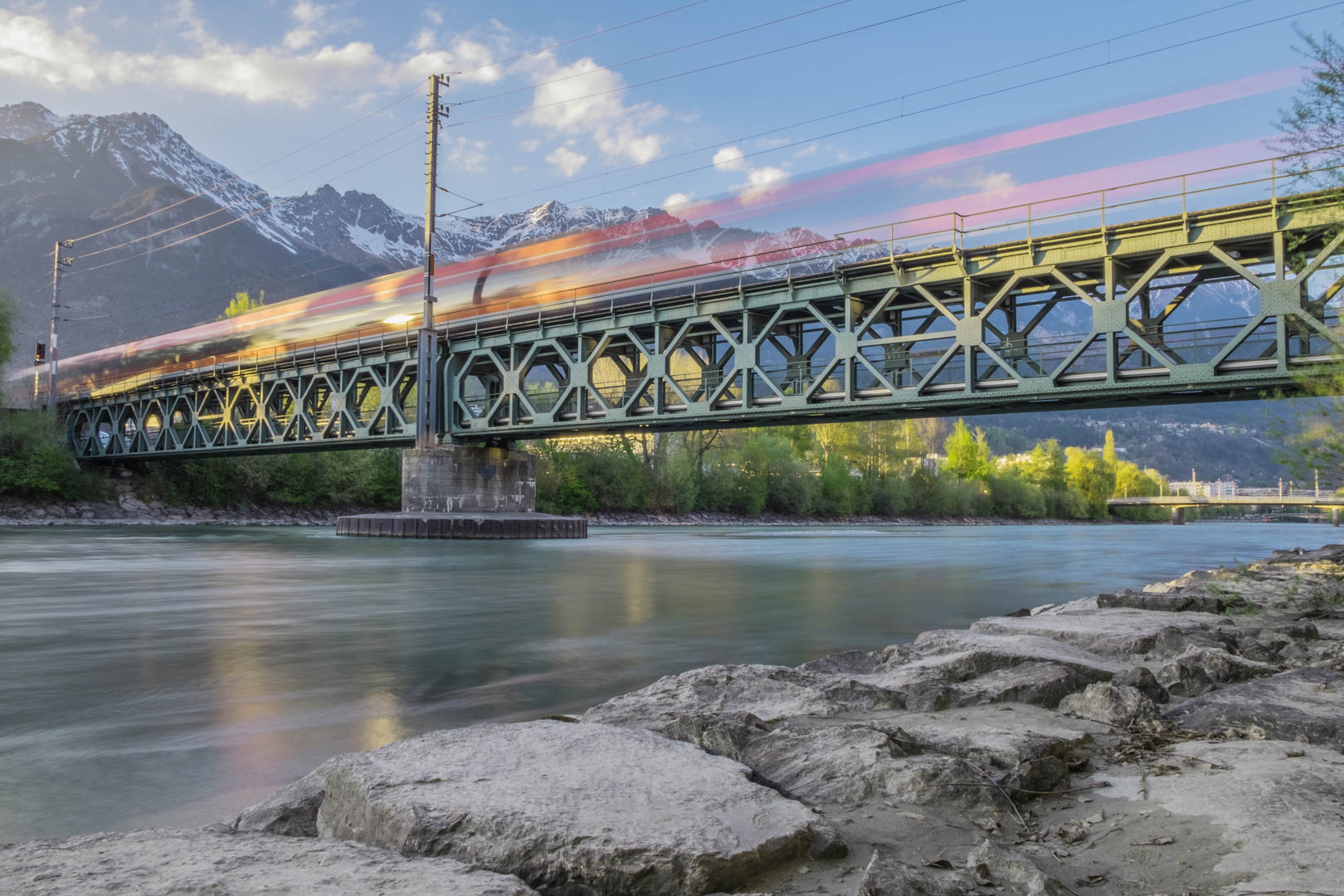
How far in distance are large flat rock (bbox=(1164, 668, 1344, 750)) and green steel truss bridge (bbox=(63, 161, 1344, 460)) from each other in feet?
21.4

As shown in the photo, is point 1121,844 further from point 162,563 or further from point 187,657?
point 162,563

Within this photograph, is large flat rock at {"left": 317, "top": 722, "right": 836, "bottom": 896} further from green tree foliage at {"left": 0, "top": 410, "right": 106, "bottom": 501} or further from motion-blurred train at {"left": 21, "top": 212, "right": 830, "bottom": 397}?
green tree foliage at {"left": 0, "top": 410, "right": 106, "bottom": 501}

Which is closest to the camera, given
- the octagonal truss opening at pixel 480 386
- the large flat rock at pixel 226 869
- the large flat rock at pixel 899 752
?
the large flat rock at pixel 226 869

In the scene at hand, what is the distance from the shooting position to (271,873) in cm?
267

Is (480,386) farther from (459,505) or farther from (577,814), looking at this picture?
(577,814)

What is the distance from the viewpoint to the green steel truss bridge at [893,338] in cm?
2447

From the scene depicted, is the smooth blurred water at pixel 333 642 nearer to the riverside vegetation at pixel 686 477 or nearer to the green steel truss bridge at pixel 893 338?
the green steel truss bridge at pixel 893 338

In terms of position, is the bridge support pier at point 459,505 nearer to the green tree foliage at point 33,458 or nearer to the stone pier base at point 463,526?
the stone pier base at point 463,526

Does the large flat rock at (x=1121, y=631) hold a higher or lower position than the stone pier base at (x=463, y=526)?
higher

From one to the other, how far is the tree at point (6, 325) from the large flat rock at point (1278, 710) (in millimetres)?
58526

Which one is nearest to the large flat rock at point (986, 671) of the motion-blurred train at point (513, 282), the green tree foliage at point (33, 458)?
the motion-blurred train at point (513, 282)

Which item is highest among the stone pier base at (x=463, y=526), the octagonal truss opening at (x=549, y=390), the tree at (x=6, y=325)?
the tree at (x=6, y=325)

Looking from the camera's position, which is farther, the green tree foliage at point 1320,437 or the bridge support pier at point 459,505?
the bridge support pier at point 459,505

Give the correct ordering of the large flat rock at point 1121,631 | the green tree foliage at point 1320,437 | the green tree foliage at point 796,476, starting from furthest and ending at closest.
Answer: the green tree foliage at point 796,476 < the green tree foliage at point 1320,437 < the large flat rock at point 1121,631
